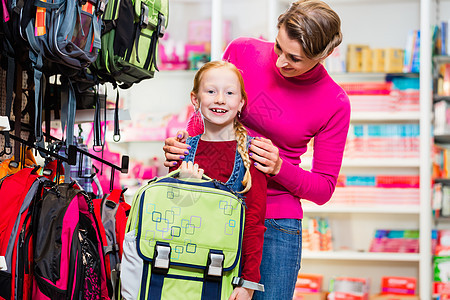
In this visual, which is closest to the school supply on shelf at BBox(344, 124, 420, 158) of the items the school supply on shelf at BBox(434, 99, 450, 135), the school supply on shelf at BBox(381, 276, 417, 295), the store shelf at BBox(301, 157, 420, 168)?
the store shelf at BBox(301, 157, 420, 168)

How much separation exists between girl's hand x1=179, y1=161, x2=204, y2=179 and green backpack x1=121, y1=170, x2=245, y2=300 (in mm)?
26

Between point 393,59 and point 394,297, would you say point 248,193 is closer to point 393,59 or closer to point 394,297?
point 394,297

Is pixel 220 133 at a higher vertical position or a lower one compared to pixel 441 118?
lower

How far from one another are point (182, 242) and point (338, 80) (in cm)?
340

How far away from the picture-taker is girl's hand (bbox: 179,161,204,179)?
1778 mm

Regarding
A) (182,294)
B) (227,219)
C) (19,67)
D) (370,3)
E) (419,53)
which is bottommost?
(182,294)

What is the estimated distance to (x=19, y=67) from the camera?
85.7 inches

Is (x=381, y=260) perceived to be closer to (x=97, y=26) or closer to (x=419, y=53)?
(x=419, y=53)

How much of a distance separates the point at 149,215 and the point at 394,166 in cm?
337

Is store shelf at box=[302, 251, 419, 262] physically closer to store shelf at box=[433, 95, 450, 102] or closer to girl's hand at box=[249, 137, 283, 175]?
store shelf at box=[433, 95, 450, 102]

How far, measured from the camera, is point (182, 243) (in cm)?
174

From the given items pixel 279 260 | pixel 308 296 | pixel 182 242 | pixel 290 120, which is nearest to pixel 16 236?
pixel 182 242

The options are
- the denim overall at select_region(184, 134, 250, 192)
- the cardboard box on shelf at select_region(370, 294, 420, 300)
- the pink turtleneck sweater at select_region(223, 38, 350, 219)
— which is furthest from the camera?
the cardboard box on shelf at select_region(370, 294, 420, 300)

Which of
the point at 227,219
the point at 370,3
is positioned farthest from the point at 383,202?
the point at 227,219
